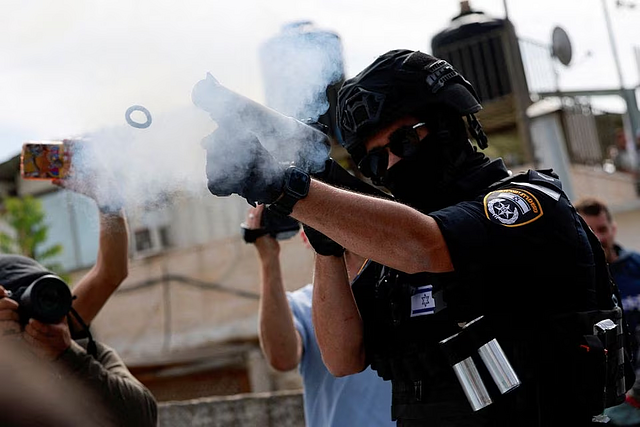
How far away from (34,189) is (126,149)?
13929 mm

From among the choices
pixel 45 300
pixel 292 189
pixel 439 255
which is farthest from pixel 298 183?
pixel 45 300

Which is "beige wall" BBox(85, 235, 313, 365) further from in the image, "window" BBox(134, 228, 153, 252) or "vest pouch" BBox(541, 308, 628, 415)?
"vest pouch" BBox(541, 308, 628, 415)

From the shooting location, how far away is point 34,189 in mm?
15438

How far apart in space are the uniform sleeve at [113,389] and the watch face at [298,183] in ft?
4.39

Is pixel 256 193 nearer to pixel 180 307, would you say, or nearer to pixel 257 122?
pixel 257 122

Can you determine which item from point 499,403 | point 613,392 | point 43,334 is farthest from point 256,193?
point 43,334

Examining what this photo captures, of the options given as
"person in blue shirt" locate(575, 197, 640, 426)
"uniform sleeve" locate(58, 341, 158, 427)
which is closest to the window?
"person in blue shirt" locate(575, 197, 640, 426)

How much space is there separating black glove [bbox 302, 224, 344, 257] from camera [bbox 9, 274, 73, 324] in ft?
3.29

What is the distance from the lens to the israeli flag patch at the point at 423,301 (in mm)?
2174

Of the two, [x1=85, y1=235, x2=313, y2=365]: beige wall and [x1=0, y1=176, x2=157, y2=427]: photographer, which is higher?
[x1=0, y1=176, x2=157, y2=427]: photographer

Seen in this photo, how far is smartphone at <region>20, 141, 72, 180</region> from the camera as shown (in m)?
2.82

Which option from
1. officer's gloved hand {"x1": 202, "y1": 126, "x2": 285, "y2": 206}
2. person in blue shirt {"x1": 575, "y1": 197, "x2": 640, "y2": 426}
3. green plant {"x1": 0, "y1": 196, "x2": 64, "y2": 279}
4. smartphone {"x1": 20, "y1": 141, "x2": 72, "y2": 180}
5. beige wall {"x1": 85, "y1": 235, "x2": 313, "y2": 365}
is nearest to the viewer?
officer's gloved hand {"x1": 202, "y1": 126, "x2": 285, "y2": 206}

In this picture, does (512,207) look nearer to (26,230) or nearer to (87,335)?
(87,335)

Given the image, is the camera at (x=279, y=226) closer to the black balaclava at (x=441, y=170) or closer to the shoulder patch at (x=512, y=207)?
the black balaclava at (x=441, y=170)
